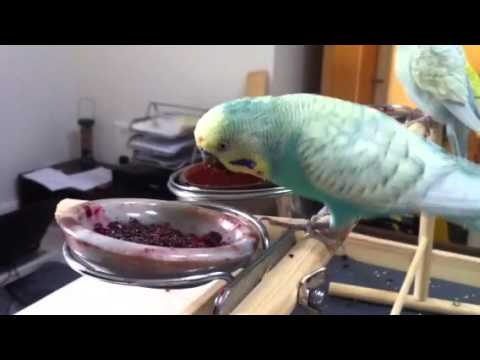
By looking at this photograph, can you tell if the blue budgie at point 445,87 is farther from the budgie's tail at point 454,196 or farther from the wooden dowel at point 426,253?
the budgie's tail at point 454,196

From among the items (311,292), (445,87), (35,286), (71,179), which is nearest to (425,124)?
(445,87)

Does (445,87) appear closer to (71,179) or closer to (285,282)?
(285,282)

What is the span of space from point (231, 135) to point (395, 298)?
462mm

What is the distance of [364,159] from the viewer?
447 mm

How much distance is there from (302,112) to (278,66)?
1.16m

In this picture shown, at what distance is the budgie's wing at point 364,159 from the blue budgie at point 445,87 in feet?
0.67

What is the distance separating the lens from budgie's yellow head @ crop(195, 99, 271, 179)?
1.43ft

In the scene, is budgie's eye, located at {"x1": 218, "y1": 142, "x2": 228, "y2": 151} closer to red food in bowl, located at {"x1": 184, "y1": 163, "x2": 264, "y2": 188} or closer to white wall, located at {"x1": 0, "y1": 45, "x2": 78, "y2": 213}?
red food in bowl, located at {"x1": 184, "y1": 163, "x2": 264, "y2": 188}

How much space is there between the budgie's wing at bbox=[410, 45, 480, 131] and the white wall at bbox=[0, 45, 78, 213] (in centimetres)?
145

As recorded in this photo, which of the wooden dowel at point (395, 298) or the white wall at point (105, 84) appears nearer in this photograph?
the wooden dowel at point (395, 298)

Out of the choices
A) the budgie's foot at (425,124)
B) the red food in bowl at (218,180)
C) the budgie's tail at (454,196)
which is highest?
the budgie's foot at (425,124)

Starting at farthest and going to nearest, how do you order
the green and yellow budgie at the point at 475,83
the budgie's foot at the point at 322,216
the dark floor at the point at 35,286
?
the dark floor at the point at 35,286, the green and yellow budgie at the point at 475,83, the budgie's foot at the point at 322,216

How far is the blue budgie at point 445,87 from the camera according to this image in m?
0.64

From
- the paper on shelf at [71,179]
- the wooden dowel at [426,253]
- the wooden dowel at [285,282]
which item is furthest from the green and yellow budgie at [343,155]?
the paper on shelf at [71,179]
